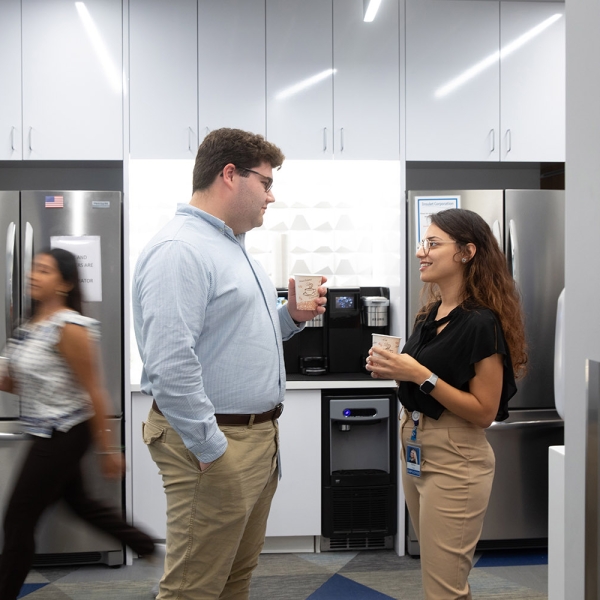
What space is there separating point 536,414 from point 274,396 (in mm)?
1909

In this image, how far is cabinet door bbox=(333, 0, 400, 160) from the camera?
11.0 ft

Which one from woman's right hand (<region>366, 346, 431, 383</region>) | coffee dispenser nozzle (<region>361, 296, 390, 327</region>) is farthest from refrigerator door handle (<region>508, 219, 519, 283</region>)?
woman's right hand (<region>366, 346, 431, 383</region>)

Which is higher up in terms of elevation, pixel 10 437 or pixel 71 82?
pixel 71 82

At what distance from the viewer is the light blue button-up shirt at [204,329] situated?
4.82ft

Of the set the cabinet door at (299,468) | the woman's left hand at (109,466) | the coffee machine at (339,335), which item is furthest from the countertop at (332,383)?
the woman's left hand at (109,466)

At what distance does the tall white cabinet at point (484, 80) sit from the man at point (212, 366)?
6.09ft

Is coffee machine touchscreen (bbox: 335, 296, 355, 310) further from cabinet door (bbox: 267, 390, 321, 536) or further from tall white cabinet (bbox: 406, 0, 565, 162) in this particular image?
tall white cabinet (bbox: 406, 0, 565, 162)

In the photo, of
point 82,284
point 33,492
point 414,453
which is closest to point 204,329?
point 414,453

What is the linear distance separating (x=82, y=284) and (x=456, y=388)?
1.96m

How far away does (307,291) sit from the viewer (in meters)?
1.96

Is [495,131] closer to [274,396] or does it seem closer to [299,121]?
[299,121]

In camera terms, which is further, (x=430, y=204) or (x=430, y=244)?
Answer: (x=430, y=204)

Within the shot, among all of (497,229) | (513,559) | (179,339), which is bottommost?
(513,559)

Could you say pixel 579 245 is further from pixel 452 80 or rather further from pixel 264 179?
pixel 452 80
